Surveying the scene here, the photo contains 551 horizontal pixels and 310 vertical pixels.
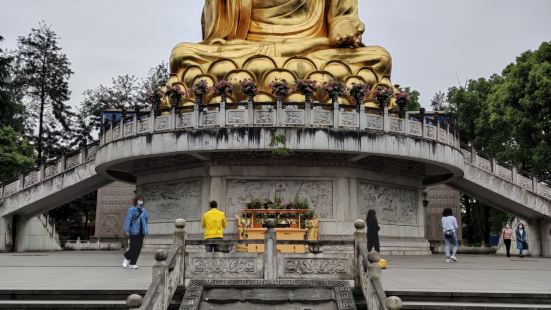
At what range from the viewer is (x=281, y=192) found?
1794 centimetres

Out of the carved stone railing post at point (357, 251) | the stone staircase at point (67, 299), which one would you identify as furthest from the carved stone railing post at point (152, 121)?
the carved stone railing post at point (357, 251)

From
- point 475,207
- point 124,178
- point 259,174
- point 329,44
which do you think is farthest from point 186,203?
point 475,207

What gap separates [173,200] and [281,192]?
3.78 m

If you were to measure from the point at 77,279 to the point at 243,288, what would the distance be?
3619mm

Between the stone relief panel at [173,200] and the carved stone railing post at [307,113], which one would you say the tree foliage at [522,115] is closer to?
the carved stone railing post at [307,113]

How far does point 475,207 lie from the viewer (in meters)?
37.0

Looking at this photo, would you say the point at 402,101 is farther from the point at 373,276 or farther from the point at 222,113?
the point at 373,276

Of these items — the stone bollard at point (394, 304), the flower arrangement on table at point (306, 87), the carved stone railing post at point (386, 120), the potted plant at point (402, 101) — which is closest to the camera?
the stone bollard at point (394, 304)

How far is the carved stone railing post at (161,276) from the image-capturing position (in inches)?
297

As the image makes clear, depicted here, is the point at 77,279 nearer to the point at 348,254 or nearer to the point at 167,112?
the point at 348,254

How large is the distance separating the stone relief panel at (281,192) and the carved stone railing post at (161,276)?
10.0 meters

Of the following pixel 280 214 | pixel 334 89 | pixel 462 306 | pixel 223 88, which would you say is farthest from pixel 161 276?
pixel 334 89

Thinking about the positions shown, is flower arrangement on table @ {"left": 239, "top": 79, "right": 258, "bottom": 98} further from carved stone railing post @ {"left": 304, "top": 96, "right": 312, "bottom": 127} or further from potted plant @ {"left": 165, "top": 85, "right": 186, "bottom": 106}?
potted plant @ {"left": 165, "top": 85, "right": 186, "bottom": 106}

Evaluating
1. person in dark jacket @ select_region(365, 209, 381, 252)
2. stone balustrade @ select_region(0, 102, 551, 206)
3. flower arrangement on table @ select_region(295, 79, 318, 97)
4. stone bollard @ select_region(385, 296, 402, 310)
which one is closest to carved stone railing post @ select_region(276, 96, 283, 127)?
stone balustrade @ select_region(0, 102, 551, 206)
